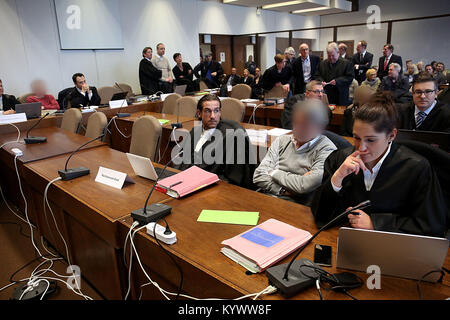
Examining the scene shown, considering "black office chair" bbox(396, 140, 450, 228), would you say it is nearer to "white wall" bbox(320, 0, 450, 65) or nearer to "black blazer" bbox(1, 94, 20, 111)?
"black blazer" bbox(1, 94, 20, 111)

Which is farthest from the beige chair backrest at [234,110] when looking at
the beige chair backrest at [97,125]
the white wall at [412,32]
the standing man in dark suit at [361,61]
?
the white wall at [412,32]

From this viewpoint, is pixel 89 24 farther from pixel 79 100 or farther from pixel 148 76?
pixel 79 100

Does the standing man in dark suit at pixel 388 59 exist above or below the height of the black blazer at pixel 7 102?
above

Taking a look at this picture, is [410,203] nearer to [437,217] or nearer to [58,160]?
[437,217]

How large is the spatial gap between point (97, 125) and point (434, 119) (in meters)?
2.91

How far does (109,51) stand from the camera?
678 cm

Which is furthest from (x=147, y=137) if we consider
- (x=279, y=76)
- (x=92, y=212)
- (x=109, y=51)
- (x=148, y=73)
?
(x=109, y=51)

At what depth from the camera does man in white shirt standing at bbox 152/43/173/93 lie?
21.7 ft

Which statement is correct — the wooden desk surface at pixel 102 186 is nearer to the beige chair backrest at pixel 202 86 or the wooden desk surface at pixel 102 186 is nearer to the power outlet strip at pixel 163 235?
the power outlet strip at pixel 163 235

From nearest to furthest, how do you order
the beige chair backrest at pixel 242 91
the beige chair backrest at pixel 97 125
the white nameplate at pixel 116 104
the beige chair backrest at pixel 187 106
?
the beige chair backrest at pixel 97 125 < the beige chair backrest at pixel 187 106 < the white nameplate at pixel 116 104 < the beige chair backrest at pixel 242 91

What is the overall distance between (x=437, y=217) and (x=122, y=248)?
1252mm

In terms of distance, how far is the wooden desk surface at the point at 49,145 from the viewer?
249 centimetres
